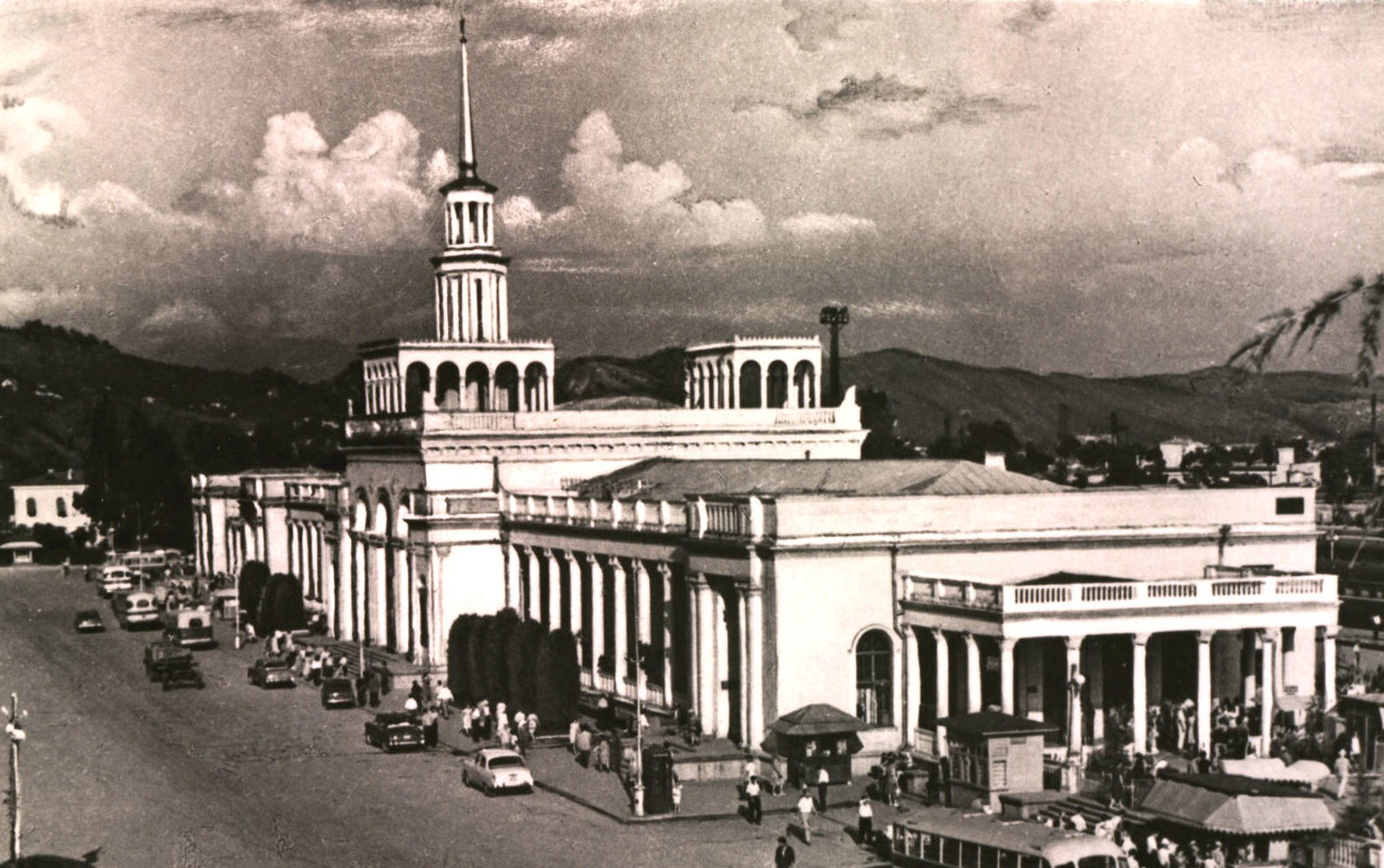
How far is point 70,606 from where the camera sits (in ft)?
297

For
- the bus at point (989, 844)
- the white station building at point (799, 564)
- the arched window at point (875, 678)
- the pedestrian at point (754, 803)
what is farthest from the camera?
the arched window at point (875, 678)

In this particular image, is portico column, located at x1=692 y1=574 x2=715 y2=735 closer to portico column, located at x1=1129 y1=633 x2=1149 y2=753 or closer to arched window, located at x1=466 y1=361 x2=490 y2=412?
portico column, located at x1=1129 y1=633 x2=1149 y2=753

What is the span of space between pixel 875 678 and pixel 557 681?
9192mm

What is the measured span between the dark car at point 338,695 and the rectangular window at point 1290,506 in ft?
92.7

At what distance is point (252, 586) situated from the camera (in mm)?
79188

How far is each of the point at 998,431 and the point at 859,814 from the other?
15548 centimetres

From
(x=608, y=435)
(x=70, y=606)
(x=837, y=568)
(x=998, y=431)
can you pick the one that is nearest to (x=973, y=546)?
(x=837, y=568)

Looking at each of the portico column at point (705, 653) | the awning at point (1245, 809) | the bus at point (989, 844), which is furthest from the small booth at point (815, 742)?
the awning at point (1245, 809)

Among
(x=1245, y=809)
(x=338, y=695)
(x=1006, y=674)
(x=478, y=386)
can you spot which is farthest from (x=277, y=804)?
(x=478, y=386)

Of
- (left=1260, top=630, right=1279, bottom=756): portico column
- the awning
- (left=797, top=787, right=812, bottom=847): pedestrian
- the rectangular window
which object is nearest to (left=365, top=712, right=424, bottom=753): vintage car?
(left=797, top=787, right=812, bottom=847): pedestrian

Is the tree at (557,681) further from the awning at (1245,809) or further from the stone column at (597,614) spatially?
the awning at (1245,809)

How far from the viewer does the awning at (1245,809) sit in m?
29.6

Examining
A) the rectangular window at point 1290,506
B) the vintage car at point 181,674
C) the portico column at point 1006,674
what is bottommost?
the vintage car at point 181,674

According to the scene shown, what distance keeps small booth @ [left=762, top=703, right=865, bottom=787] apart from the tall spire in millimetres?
36335
